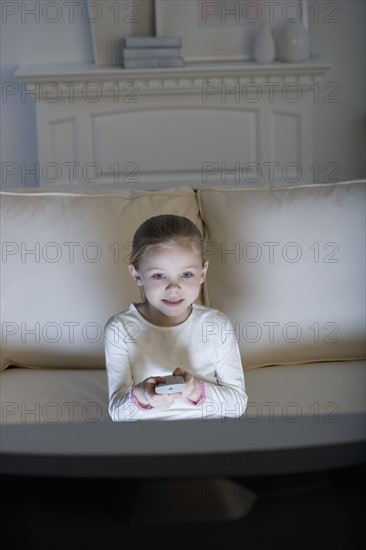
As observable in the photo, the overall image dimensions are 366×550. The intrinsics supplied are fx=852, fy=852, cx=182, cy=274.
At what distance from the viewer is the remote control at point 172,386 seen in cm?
133

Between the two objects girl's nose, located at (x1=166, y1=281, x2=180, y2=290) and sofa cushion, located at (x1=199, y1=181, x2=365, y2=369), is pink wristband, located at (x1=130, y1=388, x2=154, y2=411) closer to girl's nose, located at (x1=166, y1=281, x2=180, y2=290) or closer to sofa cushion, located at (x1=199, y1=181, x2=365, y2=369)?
girl's nose, located at (x1=166, y1=281, x2=180, y2=290)

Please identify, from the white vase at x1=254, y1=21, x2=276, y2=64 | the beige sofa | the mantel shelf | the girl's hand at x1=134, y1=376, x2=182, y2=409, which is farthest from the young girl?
the white vase at x1=254, y1=21, x2=276, y2=64

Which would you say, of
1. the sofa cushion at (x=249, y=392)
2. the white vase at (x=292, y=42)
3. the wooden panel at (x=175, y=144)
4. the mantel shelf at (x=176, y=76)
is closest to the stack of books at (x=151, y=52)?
the mantel shelf at (x=176, y=76)

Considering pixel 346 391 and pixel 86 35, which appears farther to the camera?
pixel 86 35

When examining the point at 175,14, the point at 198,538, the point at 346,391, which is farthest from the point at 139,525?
the point at 175,14

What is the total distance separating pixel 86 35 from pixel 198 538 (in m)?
3.70

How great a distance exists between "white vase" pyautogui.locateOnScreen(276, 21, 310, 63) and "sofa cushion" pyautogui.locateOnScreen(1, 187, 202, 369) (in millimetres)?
2153

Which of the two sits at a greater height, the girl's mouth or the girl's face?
the girl's face

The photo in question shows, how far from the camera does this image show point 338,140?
4094 millimetres

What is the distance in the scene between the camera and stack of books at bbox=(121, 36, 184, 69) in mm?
3717

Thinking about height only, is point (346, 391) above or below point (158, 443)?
below

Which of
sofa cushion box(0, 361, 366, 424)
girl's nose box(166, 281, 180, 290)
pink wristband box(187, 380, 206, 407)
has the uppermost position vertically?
girl's nose box(166, 281, 180, 290)

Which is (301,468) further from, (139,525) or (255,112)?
(255,112)

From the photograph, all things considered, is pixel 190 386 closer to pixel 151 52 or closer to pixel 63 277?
pixel 63 277
